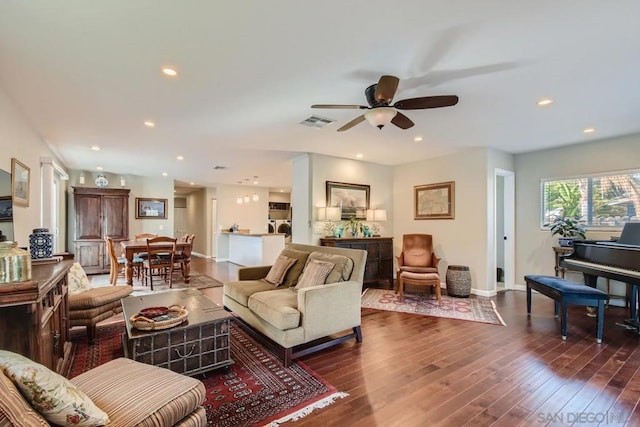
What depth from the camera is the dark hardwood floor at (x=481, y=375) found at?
76.1 inches

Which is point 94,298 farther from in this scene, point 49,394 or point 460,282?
point 460,282

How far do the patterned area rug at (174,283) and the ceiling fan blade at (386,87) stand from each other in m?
4.73

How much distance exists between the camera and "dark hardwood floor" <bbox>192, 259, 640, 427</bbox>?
1.93 m

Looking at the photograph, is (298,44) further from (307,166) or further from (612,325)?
(612,325)

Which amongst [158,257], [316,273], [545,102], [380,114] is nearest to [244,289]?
[316,273]

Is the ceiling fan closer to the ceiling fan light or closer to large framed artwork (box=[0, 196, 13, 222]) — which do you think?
the ceiling fan light

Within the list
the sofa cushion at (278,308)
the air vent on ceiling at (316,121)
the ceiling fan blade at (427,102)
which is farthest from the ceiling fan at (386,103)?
the sofa cushion at (278,308)

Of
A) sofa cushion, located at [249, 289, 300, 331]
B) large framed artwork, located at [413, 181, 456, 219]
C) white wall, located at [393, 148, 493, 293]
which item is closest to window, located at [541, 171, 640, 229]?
white wall, located at [393, 148, 493, 293]

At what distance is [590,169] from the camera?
15.7 feet

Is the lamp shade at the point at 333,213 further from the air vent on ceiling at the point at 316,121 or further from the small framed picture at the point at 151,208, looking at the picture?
the small framed picture at the point at 151,208

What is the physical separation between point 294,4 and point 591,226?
5656mm

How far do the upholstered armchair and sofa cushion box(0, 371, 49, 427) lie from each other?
15.7 feet

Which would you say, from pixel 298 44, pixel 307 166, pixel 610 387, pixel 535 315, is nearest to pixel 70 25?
pixel 298 44

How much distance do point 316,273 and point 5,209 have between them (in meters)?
2.86
